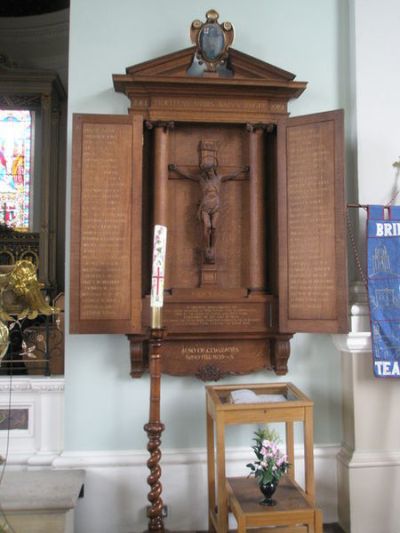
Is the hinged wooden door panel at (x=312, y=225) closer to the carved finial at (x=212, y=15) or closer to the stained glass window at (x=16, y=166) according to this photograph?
the carved finial at (x=212, y=15)

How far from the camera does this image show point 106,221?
9.86ft

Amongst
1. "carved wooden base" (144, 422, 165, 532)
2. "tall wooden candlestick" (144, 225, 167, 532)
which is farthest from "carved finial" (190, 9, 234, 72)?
"carved wooden base" (144, 422, 165, 532)

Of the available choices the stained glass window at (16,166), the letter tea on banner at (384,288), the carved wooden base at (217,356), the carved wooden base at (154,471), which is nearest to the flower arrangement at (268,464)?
the carved wooden base at (154,471)

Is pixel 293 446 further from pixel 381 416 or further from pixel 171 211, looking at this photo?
pixel 171 211

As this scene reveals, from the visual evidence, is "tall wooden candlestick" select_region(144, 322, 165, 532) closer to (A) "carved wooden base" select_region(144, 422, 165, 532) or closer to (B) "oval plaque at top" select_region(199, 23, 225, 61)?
(A) "carved wooden base" select_region(144, 422, 165, 532)

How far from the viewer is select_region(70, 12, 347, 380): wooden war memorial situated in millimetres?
3000

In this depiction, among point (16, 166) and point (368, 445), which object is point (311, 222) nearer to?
point (368, 445)

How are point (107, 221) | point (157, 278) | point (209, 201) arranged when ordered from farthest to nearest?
point (209, 201) < point (107, 221) < point (157, 278)

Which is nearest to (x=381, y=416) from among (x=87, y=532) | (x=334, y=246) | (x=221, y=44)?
(x=334, y=246)

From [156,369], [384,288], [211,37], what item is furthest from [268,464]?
[211,37]

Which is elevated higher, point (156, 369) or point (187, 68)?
point (187, 68)

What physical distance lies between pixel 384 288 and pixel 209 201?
3.70ft

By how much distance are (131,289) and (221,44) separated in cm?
152

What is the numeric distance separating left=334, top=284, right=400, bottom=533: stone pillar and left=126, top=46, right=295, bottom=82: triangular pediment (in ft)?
4.79
